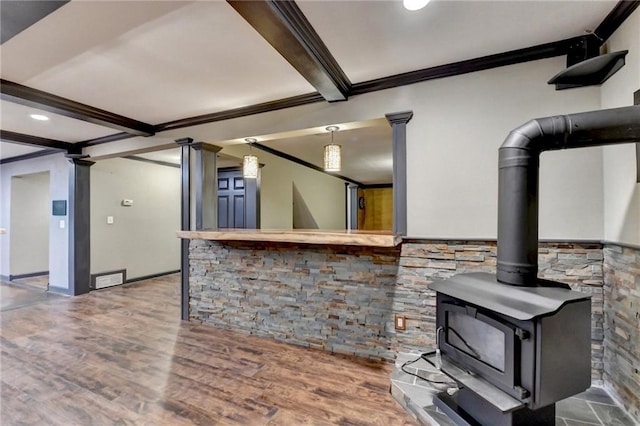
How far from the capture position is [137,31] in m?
1.87

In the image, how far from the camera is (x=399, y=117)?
2480 millimetres

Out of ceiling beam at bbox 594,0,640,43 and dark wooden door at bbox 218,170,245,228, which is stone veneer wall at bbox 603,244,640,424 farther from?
dark wooden door at bbox 218,170,245,228

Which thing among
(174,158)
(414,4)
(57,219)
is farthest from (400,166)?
(57,219)

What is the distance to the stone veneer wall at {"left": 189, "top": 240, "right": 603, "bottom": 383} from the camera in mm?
2119

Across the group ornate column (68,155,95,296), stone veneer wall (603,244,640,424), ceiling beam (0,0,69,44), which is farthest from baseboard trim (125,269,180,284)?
stone veneer wall (603,244,640,424)

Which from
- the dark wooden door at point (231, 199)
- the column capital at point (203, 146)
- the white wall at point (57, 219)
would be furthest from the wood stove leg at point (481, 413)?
the white wall at point (57, 219)

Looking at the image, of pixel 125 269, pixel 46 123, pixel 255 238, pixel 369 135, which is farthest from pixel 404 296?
A: pixel 125 269

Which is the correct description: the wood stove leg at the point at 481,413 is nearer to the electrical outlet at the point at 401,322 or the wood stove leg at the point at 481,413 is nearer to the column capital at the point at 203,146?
the electrical outlet at the point at 401,322

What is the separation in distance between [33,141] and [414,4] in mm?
5351

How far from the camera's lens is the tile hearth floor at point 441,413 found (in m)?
1.69

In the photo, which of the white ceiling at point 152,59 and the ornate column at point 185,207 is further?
the ornate column at point 185,207

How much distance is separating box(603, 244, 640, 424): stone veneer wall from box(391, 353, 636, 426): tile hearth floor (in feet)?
0.26

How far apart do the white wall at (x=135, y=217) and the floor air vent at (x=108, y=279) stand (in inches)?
3.2

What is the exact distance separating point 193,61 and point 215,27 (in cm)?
51
